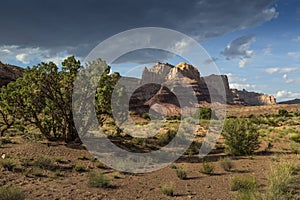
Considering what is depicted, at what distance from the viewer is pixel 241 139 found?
767 inches

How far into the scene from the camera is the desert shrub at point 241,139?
Result: 1908cm

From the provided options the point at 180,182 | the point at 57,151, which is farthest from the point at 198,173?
the point at 57,151

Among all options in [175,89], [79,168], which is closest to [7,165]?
[79,168]

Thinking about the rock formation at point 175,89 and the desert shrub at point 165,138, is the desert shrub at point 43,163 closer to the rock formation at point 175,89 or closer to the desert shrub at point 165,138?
the desert shrub at point 165,138

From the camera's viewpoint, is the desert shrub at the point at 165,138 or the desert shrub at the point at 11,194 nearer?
the desert shrub at the point at 11,194

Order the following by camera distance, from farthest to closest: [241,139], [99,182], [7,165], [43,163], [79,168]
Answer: [241,139] < [79,168] < [43,163] < [7,165] < [99,182]

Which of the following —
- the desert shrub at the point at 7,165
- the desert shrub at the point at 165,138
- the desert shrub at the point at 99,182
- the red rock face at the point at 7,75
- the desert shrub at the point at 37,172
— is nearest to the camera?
the desert shrub at the point at 99,182

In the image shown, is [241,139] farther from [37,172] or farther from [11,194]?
[11,194]

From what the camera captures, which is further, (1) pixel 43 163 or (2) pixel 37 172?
(1) pixel 43 163

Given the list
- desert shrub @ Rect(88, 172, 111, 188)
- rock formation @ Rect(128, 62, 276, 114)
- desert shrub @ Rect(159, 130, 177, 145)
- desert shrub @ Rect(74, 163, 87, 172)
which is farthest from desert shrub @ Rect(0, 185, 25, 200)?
rock formation @ Rect(128, 62, 276, 114)

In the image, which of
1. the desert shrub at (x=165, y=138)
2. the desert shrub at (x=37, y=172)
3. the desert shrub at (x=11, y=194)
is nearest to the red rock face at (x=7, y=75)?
the desert shrub at (x=165, y=138)

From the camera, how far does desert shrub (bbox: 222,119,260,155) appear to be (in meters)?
19.1

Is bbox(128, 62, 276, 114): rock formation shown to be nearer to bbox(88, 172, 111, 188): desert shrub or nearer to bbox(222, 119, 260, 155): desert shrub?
bbox(222, 119, 260, 155): desert shrub

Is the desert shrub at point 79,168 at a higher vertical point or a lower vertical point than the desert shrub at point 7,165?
lower
